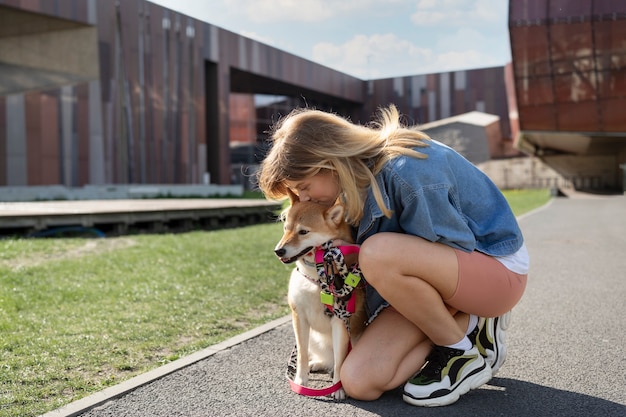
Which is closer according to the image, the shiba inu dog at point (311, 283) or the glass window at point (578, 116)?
the shiba inu dog at point (311, 283)

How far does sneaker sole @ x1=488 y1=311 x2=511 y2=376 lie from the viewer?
322 cm

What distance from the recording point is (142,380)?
3.30 metres

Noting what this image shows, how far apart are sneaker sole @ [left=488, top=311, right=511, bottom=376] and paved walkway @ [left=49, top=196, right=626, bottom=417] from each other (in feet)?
0.40

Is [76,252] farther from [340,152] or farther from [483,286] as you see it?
[483,286]

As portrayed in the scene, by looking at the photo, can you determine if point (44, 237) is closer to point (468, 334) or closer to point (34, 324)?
point (34, 324)

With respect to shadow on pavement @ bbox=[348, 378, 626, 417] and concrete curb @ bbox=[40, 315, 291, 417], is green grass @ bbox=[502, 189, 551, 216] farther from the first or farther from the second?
shadow on pavement @ bbox=[348, 378, 626, 417]

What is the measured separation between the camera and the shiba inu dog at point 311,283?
3129mm

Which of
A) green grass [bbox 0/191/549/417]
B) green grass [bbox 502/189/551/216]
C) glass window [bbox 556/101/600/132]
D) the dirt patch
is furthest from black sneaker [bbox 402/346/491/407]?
glass window [bbox 556/101/600/132]

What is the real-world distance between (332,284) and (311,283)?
6.0 inches

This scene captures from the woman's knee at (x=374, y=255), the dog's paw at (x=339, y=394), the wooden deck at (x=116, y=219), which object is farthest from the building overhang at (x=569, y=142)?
the dog's paw at (x=339, y=394)

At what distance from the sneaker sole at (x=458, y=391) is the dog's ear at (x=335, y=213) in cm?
95

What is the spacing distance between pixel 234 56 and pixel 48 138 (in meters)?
14.2

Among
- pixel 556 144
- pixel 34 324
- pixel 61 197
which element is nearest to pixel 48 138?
pixel 61 197

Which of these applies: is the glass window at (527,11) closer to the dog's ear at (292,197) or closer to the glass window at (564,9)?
the glass window at (564,9)
